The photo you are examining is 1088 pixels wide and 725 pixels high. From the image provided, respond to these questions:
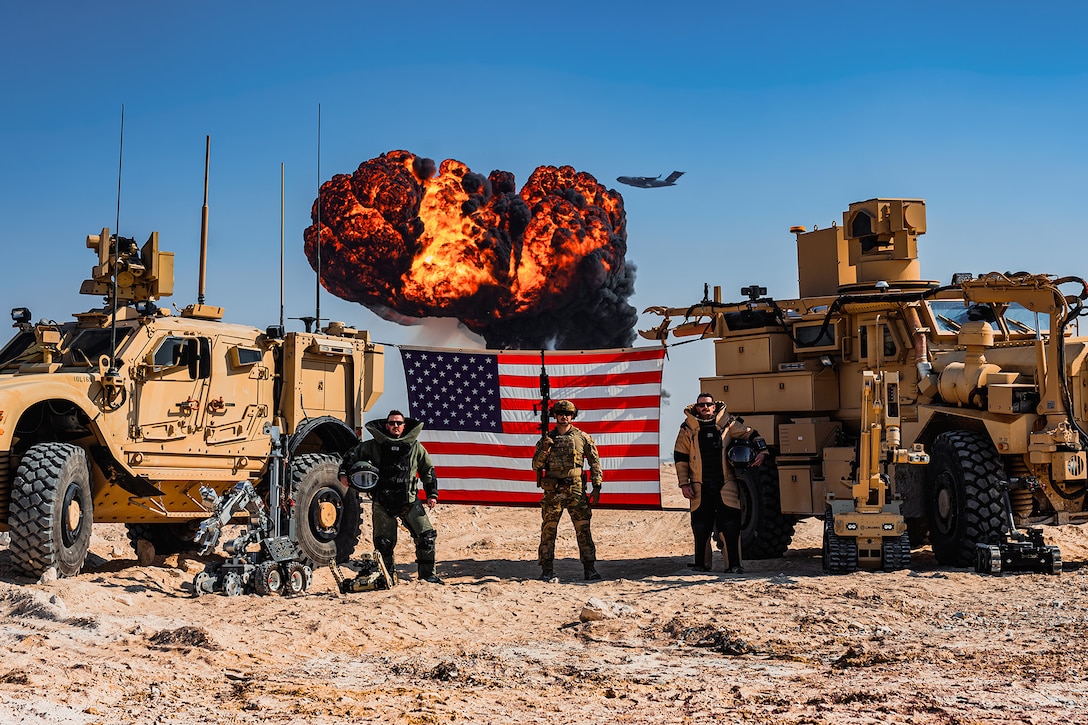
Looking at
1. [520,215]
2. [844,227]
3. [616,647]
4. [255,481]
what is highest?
[520,215]

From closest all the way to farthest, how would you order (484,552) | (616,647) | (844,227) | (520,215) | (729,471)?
(616,647), (729,471), (844,227), (484,552), (520,215)

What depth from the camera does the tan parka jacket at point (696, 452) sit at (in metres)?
12.8

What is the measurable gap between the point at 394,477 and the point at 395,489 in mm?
113

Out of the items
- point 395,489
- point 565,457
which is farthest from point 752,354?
point 395,489

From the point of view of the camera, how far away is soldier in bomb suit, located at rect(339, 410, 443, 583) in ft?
39.3

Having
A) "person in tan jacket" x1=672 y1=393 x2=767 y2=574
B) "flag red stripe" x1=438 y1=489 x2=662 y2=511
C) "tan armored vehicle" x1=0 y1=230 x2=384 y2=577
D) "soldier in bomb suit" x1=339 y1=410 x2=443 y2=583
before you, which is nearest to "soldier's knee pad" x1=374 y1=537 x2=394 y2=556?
"soldier in bomb suit" x1=339 y1=410 x2=443 y2=583

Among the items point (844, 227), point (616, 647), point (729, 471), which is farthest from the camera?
point (844, 227)

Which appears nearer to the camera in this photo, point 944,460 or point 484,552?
point 944,460

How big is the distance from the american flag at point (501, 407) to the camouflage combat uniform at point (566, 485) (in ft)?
10.2

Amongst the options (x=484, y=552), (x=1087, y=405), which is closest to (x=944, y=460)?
(x=1087, y=405)

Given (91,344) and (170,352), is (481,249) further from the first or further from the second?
(91,344)

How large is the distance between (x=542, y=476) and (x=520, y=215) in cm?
2703

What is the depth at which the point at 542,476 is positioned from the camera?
1264 cm

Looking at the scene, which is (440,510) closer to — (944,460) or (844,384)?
(844,384)
